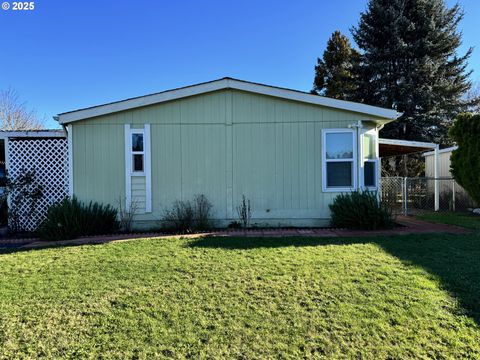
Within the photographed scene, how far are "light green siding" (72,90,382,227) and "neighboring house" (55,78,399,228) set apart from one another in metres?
0.02

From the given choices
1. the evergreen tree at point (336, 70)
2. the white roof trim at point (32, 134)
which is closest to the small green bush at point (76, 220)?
the white roof trim at point (32, 134)

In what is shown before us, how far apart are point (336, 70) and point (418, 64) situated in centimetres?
499

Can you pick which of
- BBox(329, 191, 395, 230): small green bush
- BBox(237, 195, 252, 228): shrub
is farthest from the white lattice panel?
BBox(329, 191, 395, 230): small green bush

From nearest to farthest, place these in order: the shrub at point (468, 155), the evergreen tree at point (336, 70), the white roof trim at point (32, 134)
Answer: the white roof trim at point (32, 134) → the shrub at point (468, 155) → the evergreen tree at point (336, 70)

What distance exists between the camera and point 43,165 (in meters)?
7.93

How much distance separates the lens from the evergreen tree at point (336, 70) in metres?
19.8

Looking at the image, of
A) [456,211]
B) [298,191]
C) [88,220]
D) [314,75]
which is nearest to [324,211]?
[298,191]

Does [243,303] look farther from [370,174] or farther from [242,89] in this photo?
[370,174]

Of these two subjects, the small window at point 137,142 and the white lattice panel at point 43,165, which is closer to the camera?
the small window at point 137,142

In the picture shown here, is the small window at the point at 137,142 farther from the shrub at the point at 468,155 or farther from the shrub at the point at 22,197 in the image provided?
the shrub at the point at 468,155

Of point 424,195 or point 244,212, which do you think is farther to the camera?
point 424,195

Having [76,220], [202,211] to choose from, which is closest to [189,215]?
[202,211]

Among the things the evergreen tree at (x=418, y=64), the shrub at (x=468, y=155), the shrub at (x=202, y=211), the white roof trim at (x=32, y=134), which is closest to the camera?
the shrub at (x=202, y=211)

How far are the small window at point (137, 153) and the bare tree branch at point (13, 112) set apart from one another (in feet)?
70.3
